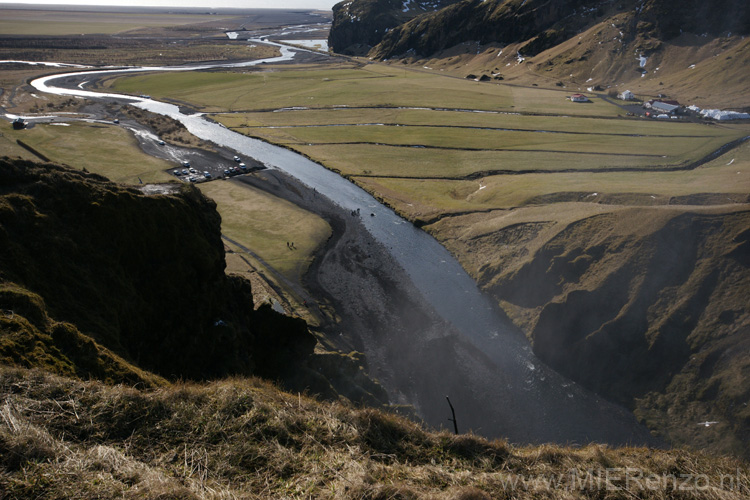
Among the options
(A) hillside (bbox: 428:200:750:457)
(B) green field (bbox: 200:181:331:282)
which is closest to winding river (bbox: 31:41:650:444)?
(A) hillside (bbox: 428:200:750:457)

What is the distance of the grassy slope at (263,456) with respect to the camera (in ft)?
36.4

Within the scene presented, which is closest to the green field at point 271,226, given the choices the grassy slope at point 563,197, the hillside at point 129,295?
the grassy slope at point 563,197

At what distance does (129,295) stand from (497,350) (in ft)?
111

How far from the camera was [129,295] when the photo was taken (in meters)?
22.2

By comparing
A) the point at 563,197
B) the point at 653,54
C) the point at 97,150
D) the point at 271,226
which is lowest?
the point at 271,226

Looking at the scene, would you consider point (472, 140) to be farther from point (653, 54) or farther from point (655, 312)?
point (653, 54)

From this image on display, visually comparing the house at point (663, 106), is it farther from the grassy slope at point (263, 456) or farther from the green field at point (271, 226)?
the grassy slope at point (263, 456)

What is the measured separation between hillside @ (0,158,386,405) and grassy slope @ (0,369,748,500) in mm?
2786

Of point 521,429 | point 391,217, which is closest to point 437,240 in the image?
point 391,217

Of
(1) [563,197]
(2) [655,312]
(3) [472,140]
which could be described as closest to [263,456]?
(2) [655,312]

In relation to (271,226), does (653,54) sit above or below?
above

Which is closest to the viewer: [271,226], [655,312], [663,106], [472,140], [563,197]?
[655,312]

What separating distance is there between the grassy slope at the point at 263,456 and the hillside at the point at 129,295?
2786 mm

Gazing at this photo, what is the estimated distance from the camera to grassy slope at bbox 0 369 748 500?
11.1 meters
